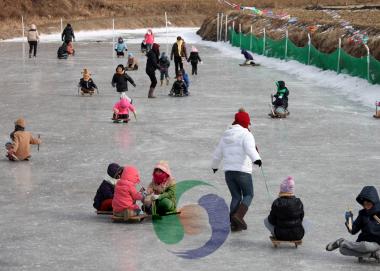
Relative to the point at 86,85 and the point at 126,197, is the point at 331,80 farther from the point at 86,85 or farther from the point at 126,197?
the point at 126,197

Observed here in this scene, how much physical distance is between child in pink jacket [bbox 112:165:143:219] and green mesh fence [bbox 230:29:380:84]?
16906 mm

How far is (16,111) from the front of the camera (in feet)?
77.3

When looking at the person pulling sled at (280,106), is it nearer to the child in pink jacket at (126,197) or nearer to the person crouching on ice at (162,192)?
the person crouching on ice at (162,192)

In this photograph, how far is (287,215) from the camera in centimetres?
1018

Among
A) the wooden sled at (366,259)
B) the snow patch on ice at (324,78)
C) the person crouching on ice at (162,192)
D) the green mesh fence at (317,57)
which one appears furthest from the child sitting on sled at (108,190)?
the green mesh fence at (317,57)

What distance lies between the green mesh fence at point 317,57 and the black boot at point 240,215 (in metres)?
17.0

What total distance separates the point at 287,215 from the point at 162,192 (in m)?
2.20

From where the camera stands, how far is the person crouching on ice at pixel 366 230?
9555mm

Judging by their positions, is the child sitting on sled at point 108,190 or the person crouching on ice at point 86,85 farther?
the person crouching on ice at point 86,85

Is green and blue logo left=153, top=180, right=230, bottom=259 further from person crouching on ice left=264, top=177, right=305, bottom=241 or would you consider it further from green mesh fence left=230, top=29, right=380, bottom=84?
green mesh fence left=230, top=29, right=380, bottom=84

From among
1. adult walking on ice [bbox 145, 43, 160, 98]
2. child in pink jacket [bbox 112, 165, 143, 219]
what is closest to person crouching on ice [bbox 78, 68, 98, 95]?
adult walking on ice [bbox 145, 43, 160, 98]

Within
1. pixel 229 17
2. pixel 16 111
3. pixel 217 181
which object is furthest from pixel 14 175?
pixel 229 17

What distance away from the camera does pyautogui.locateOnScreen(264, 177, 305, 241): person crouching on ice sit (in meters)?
10.1

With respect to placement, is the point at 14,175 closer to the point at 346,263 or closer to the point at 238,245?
the point at 238,245
